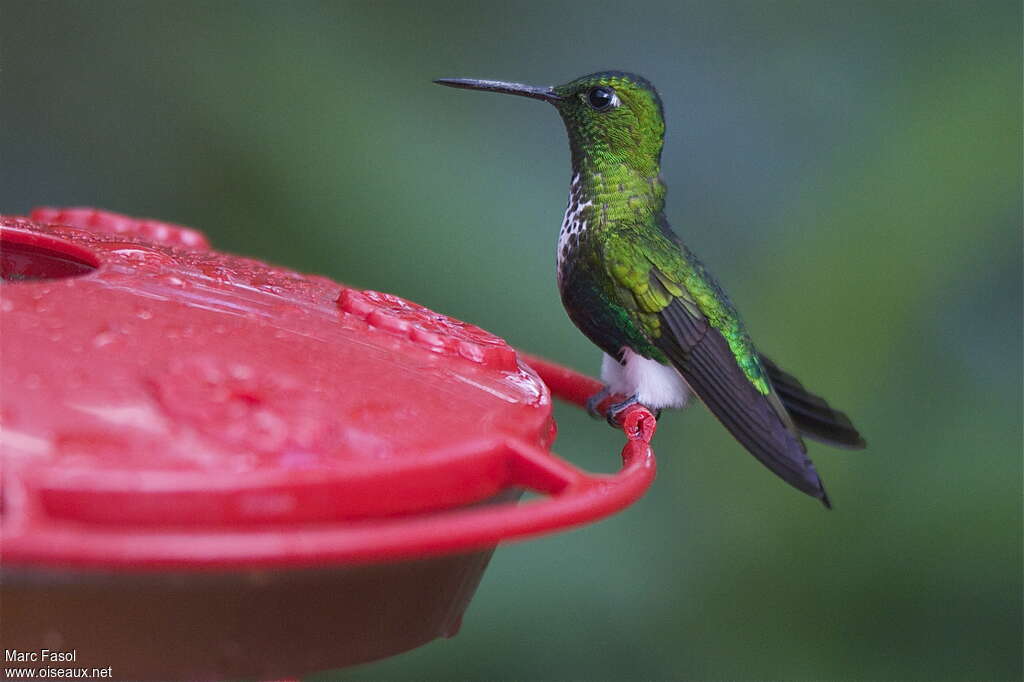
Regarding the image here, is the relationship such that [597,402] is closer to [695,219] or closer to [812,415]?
[812,415]

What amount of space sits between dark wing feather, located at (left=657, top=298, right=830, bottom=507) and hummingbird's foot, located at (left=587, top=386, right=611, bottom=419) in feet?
0.61

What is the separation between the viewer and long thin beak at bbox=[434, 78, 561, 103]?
2234 mm

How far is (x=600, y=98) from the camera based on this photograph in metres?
2.59

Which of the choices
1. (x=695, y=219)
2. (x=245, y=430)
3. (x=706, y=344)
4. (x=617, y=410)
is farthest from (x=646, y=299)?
(x=245, y=430)

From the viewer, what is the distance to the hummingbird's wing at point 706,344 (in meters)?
2.29

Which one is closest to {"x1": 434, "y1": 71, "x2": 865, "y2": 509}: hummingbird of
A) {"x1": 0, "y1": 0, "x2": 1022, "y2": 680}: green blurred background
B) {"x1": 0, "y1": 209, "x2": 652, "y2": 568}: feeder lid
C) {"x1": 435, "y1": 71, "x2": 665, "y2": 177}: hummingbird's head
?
{"x1": 435, "y1": 71, "x2": 665, "y2": 177}: hummingbird's head

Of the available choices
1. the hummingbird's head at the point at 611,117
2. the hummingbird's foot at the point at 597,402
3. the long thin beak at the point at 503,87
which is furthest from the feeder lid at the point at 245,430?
the hummingbird's head at the point at 611,117

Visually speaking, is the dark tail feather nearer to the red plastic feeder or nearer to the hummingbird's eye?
the hummingbird's eye

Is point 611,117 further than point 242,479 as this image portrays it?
Yes

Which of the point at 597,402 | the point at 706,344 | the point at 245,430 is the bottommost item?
the point at 597,402

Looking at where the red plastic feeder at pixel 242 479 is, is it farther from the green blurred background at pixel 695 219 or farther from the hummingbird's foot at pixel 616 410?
the green blurred background at pixel 695 219

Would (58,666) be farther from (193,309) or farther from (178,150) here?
(178,150)

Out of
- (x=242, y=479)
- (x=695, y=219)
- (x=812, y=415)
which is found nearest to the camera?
(x=242, y=479)

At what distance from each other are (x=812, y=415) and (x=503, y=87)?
0.92m
